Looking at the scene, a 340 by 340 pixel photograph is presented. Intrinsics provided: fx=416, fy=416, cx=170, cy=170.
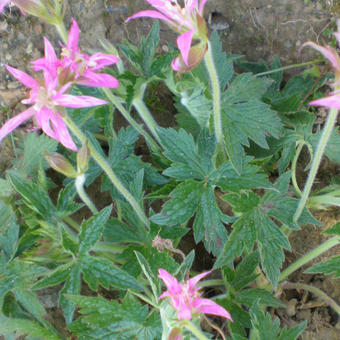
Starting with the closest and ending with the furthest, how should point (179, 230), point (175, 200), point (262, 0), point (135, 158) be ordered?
point (175, 200) < point (179, 230) < point (135, 158) < point (262, 0)

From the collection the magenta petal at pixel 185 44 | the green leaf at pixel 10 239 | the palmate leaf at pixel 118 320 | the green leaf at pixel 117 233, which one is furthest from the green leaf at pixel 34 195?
the magenta petal at pixel 185 44

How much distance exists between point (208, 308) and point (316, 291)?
2.86 ft

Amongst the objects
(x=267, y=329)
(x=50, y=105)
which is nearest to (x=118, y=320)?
(x=267, y=329)

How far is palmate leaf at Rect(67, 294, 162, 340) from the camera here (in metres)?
1.55

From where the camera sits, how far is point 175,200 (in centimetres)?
169

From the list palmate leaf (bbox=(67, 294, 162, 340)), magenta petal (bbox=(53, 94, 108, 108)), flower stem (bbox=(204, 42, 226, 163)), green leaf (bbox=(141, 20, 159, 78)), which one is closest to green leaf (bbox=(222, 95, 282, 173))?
flower stem (bbox=(204, 42, 226, 163))

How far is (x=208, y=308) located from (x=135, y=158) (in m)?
0.89

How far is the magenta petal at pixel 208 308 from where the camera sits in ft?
4.10

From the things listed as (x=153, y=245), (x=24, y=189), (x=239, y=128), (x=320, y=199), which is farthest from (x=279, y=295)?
(x=24, y=189)

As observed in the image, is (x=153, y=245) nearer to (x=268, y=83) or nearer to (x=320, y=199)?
(x=320, y=199)

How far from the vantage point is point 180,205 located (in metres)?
1.69

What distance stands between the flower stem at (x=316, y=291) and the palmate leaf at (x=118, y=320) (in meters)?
0.72

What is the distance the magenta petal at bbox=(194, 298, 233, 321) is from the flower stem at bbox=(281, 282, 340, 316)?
0.80 m

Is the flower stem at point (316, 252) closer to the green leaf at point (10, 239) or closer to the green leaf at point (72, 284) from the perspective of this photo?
the green leaf at point (72, 284)
